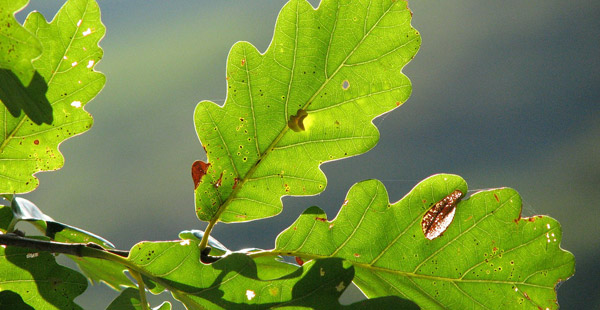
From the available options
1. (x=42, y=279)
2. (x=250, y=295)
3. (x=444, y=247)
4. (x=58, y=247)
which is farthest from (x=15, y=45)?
(x=444, y=247)

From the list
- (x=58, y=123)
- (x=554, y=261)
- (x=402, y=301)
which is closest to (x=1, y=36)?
(x=58, y=123)

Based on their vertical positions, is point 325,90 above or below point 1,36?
below

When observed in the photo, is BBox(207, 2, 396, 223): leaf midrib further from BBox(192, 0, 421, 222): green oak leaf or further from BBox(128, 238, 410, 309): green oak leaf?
BBox(128, 238, 410, 309): green oak leaf

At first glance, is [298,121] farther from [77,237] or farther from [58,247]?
[77,237]

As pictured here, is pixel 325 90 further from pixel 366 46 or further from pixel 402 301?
pixel 402 301

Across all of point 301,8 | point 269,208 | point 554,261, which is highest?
point 301,8

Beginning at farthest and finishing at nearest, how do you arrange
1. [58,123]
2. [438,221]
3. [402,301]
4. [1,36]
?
[58,123] → [438,221] → [402,301] → [1,36]

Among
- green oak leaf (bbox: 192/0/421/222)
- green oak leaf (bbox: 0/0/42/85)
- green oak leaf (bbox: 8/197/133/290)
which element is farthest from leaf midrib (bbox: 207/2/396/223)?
green oak leaf (bbox: 0/0/42/85)
